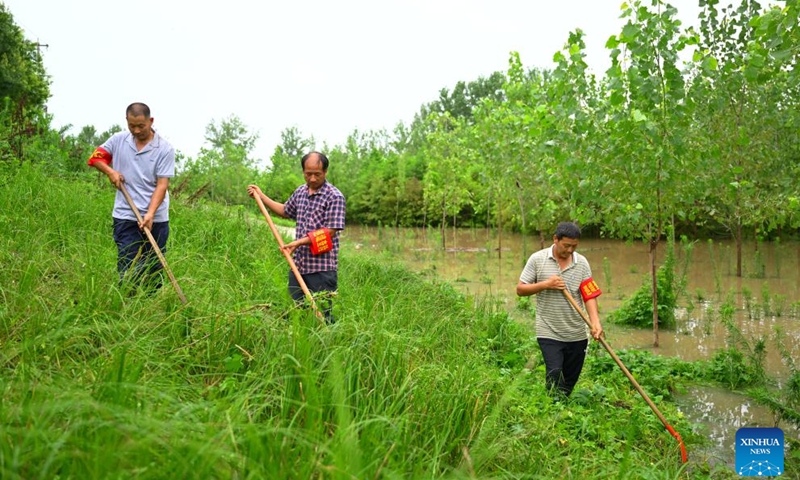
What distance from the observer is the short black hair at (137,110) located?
494 centimetres

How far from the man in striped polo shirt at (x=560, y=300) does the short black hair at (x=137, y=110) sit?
286 centimetres

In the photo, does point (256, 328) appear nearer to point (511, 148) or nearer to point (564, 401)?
point (564, 401)

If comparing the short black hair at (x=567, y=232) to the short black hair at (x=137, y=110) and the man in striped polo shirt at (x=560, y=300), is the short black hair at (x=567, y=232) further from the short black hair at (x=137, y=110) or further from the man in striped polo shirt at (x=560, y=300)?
the short black hair at (x=137, y=110)

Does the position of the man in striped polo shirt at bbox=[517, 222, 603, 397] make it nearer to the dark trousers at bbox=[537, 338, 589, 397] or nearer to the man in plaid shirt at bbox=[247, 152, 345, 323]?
the dark trousers at bbox=[537, 338, 589, 397]

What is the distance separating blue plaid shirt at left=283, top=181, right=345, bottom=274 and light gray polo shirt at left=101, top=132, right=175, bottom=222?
3.06 ft

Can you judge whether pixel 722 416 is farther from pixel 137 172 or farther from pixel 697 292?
pixel 697 292

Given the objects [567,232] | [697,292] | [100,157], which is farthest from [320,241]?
[697,292]

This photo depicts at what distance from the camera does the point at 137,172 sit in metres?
5.09

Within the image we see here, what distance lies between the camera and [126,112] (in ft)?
16.3

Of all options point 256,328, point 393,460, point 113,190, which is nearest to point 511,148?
point 113,190

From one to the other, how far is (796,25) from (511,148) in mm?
11956

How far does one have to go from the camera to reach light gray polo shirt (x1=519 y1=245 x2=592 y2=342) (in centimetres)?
518

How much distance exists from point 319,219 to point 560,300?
6.03 feet

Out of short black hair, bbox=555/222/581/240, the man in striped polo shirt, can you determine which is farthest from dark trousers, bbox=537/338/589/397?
short black hair, bbox=555/222/581/240
